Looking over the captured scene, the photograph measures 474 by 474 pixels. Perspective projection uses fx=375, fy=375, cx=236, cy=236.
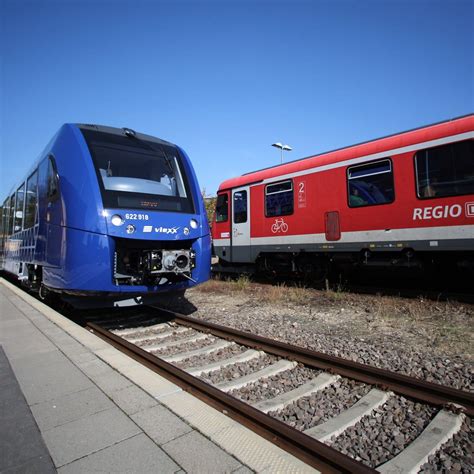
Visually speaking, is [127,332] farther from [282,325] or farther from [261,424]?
[261,424]

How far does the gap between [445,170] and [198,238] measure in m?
4.83

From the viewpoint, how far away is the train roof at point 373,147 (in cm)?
695

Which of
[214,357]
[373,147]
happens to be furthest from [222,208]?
[214,357]

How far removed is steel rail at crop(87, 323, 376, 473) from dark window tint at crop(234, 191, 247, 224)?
7.93m

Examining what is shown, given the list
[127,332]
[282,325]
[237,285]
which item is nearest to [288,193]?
[237,285]

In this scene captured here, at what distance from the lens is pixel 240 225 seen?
38.3ft

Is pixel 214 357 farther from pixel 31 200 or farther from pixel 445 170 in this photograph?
pixel 445 170

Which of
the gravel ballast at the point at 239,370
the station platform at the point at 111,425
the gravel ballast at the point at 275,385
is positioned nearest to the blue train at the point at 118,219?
the station platform at the point at 111,425

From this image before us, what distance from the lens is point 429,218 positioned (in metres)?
7.19

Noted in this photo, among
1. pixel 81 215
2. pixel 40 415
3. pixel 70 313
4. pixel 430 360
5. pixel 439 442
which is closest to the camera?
pixel 439 442

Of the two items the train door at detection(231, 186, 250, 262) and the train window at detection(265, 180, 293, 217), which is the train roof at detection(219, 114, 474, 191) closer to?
the train window at detection(265, 180, 293, 217)

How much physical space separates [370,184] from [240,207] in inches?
177

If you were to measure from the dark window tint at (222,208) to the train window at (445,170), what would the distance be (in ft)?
20.7

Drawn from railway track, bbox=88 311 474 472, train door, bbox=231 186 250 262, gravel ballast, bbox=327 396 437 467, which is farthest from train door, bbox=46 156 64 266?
train door, bbox=231 186 250 262
